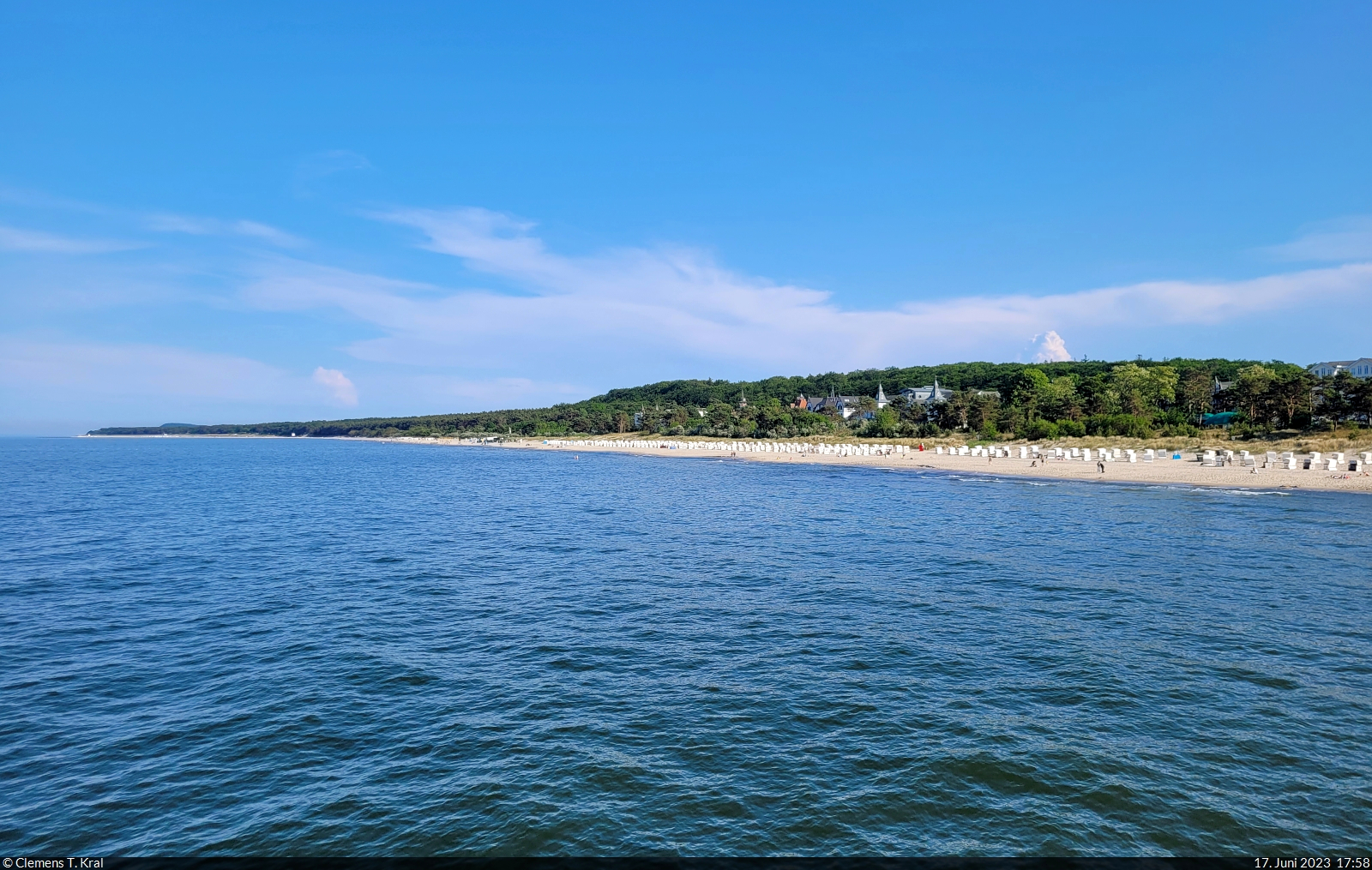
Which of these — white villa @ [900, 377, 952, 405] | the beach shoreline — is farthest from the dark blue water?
white villa @ [900, 377, 952, 405]

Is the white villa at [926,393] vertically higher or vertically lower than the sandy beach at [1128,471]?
higher

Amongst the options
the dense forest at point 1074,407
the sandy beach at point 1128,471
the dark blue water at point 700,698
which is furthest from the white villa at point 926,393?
the dark blue water at point 700,698

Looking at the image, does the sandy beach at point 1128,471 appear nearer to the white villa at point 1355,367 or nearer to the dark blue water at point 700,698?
the dark blue water at point 700,698

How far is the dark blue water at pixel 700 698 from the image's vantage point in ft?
26.3

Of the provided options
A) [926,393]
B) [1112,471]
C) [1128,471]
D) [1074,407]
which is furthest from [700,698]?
[926,393]

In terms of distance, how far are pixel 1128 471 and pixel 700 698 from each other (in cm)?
4916

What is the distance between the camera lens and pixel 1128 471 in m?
49.3

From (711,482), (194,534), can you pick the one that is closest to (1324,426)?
(711,482)

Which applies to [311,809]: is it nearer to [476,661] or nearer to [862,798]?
[476,661]

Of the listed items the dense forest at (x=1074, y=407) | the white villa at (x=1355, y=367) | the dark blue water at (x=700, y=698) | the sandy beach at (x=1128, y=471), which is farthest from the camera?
the white villa at (x=1355, y=367)

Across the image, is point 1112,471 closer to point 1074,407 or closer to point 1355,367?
point 1074,407

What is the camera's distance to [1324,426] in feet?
200

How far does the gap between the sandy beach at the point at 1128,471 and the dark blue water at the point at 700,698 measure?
17.6 m

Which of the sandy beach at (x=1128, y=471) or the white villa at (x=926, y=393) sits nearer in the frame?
the sandy beach at (x=1128, y=471)
